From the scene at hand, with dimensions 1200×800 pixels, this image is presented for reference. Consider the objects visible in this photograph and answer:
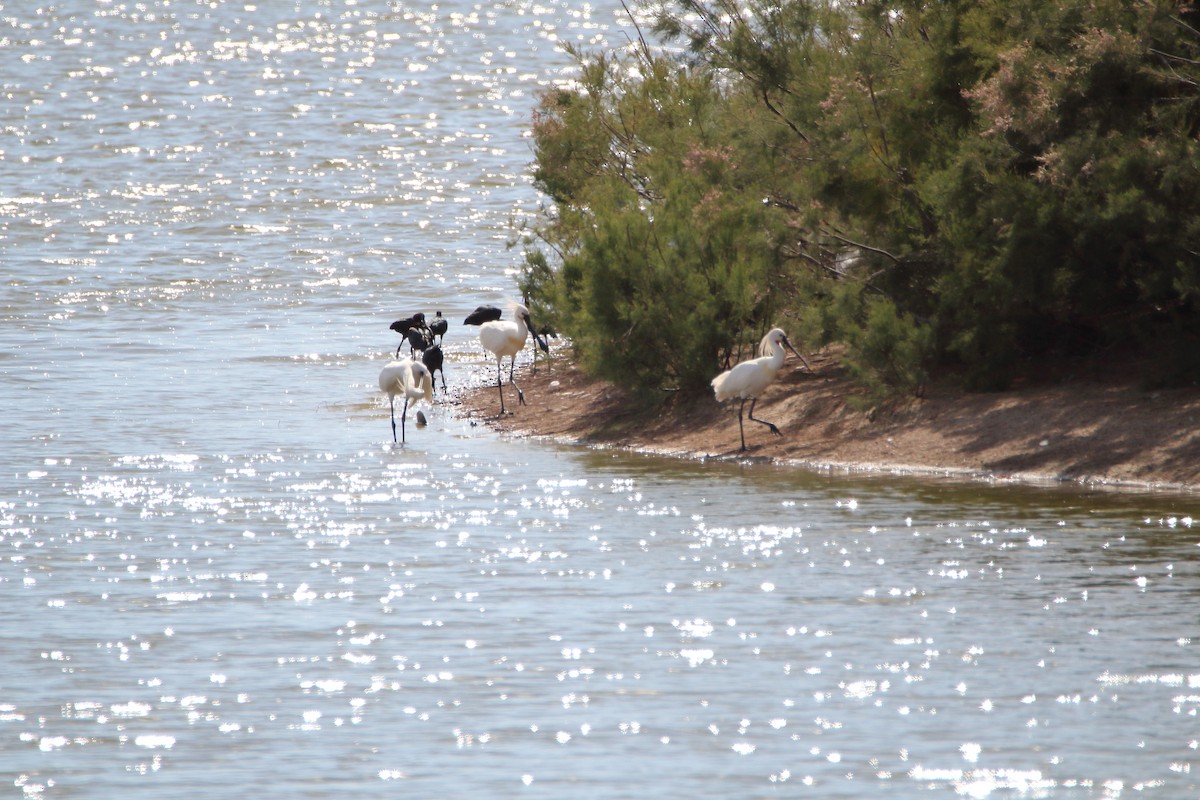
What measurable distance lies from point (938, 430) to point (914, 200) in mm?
2428

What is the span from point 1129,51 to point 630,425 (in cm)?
600

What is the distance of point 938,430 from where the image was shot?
15422mm

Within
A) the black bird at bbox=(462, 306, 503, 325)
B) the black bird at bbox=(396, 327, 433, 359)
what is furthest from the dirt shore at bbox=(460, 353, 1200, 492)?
the black bird at bbox=(462, 306, 503, 325)

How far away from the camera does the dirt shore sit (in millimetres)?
14164

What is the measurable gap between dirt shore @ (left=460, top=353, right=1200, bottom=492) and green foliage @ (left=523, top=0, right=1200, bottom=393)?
379mm

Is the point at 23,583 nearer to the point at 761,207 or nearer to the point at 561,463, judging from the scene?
the point at 561,463

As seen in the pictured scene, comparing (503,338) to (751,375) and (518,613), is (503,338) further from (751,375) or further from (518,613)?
(518,613)

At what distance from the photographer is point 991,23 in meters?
15.7

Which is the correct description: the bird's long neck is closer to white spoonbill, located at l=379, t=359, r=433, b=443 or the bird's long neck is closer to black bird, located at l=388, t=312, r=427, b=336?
white spoonbill, located at l=379, t=359, r=433, b=443

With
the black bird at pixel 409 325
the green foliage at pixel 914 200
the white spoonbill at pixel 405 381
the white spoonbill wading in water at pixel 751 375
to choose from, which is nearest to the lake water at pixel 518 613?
the white spoonbill at pixel 405 381

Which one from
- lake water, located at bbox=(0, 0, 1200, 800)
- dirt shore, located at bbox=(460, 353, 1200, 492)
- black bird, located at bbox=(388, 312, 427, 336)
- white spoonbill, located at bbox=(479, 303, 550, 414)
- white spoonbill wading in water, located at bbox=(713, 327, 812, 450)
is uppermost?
black bird, located at bbox=(388, 312, 427, 336)

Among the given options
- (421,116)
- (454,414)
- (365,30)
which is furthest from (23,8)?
(454,414)

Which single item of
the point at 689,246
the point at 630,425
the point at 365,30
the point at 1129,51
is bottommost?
the point at 630,425

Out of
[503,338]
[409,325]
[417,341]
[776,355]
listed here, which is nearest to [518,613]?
[776,355]
